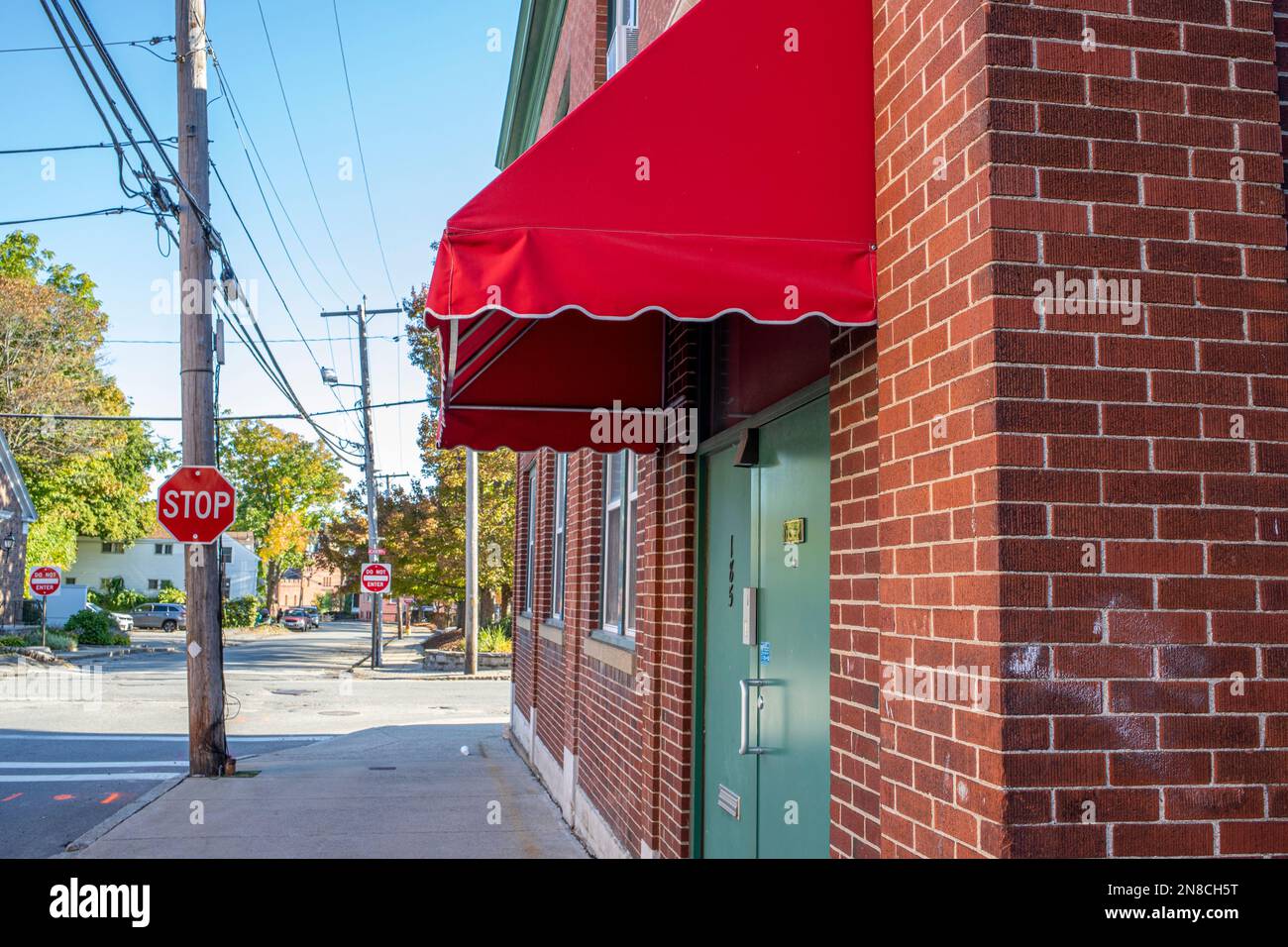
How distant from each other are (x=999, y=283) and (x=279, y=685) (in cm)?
2587

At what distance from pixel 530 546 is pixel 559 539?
290cm

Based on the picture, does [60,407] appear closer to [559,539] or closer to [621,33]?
[559,539]

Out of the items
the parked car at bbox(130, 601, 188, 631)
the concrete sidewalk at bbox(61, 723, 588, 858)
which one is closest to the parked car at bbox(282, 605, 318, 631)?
the parked car at bbox(130, 601, 188, 631)

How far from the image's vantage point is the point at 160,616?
57031 millimetres

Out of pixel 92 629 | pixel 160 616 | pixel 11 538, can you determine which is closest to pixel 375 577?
pixel 92 629

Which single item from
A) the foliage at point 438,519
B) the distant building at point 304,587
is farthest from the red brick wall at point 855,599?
the distant building at point 304,587

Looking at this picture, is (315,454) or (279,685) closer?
(279,685)

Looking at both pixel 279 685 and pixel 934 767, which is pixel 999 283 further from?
pixel 279 685

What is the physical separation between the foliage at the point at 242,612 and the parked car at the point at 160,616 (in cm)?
405

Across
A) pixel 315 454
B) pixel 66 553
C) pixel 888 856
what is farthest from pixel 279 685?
pixel 315 454

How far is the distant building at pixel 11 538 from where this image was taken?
39.5 m

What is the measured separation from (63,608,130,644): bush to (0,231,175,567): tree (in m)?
8.19

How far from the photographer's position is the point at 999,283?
2695 millimetres
